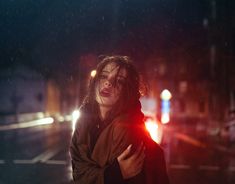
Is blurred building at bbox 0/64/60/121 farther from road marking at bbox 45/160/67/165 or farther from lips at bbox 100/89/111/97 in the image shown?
lips at bbox 100/89/111/97

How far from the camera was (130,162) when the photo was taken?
8.04 ft

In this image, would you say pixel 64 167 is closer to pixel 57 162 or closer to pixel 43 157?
pixel 57 162

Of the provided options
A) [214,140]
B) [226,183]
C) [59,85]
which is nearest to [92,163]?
[226,183]

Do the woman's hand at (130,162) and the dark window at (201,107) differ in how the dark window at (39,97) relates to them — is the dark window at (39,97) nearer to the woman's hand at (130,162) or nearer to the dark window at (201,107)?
the dark window at (201,107)

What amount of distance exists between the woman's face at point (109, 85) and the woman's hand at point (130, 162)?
0.30 metres

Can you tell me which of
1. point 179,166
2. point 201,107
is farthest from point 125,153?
point 201,107

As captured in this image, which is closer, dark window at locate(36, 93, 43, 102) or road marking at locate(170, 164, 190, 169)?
road marking at locate(170, 164, 190, 169)

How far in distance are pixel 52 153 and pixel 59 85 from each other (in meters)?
49.2

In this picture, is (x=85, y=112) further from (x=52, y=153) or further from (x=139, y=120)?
(x=52, y=153)

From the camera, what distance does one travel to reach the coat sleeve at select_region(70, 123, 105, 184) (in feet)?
8.02

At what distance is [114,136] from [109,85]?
0.99 ft

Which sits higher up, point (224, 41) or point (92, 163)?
point (224, 41)

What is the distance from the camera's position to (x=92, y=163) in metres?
2.48

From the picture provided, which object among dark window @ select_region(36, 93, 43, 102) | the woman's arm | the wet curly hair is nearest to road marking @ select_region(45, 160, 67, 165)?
the wet curly hair
